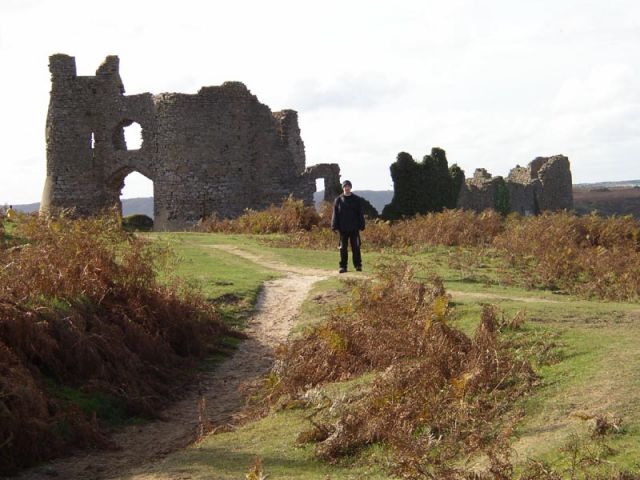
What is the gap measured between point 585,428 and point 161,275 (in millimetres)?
12247

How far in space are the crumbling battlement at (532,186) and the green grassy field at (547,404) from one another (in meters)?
29.7

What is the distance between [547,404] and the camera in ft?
33.5

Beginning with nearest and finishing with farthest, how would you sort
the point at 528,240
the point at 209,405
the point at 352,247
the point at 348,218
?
1. the point at 209,405
2. the point at 348,218
3. the point at 352,247
4. the point at 528,240

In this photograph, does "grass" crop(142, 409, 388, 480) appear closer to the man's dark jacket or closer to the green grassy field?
the green grassy field

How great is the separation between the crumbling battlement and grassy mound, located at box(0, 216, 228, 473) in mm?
31940

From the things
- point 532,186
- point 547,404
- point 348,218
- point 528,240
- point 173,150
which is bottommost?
point 547,404

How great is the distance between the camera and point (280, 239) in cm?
2864

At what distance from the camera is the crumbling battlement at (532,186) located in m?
48.4

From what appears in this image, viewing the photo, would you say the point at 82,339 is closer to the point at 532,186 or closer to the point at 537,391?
the point at 537,391

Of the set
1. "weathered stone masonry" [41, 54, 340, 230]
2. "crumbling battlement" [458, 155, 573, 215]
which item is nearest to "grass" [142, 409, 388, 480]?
"weathered stone masonry" [41, 54, 340, 230]

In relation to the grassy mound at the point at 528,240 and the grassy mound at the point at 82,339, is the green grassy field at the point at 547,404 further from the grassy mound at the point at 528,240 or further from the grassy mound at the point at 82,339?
the grassy mound at the point at 528,240

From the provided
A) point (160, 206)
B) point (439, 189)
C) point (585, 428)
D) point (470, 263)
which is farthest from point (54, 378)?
point (439, 189)

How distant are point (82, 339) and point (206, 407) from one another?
1.72 m

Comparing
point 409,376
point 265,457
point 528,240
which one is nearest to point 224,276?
point 528,240
